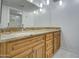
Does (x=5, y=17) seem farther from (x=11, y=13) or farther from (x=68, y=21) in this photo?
(x=68, y=21)

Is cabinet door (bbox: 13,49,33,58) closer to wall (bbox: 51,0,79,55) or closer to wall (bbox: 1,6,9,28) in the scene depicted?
wall (bbox: 1,6,9,28)

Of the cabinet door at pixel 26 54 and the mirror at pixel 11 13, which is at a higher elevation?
the mirror at pixel 11 13

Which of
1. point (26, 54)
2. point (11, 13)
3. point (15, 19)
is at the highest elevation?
point (11, 13)

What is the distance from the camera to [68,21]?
15.8 feet

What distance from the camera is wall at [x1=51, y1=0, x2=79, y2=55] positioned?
182 inches

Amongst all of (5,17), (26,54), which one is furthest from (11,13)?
(26,54)

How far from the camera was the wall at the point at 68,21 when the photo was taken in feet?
15.1

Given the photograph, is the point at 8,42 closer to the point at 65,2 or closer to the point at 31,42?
the point at 31,42

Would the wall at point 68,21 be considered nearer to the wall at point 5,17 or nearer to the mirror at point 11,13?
the mirror at point 11,13

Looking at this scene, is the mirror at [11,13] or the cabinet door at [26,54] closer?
the cabinet door at [26,54]

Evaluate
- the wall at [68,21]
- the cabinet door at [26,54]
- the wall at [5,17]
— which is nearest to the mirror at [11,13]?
the wall at [5,17]

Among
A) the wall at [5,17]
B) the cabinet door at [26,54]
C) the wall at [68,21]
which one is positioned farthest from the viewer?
the wall at [68,21]

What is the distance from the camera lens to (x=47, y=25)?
511cm

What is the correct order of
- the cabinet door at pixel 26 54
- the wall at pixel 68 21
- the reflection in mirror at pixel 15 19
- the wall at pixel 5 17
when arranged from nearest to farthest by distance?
the cabinet door at pixel 26 54
the wall at pixel 5 17
the reflection in mirror at pixel 15 19
the wall at pixel 68 21
